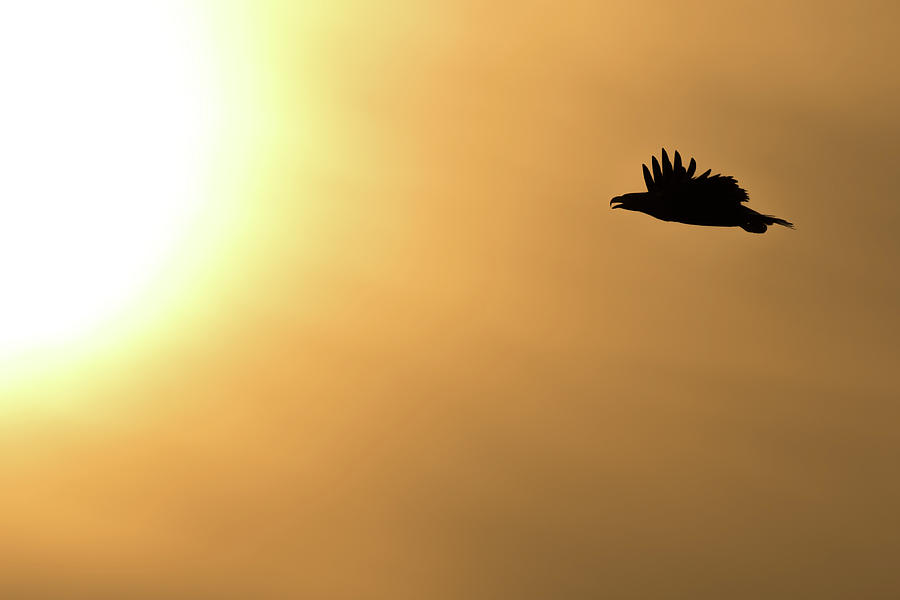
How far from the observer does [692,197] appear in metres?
39.9

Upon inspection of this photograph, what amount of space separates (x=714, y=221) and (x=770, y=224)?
162 cm

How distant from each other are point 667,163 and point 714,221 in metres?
2.27

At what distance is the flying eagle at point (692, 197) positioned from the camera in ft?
131

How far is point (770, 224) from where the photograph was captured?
Result: 4075cm

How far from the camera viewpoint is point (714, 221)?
40.7 metres

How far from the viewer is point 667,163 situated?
39938mm

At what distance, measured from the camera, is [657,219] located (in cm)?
4162

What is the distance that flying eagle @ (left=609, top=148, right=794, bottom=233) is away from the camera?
39.8m

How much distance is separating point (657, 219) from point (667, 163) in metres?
2.24

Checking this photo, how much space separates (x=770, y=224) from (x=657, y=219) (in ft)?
10.6
